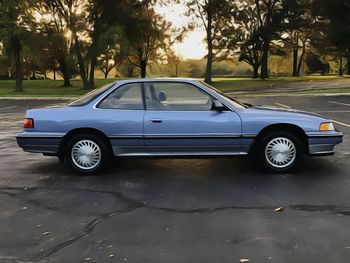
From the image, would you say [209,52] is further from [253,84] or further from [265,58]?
[265,58]

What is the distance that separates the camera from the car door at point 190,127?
21.8ft

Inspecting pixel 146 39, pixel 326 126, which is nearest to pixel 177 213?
pixel 326 126

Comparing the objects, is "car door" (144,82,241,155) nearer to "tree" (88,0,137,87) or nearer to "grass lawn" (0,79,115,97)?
"grass lawn" (0,79,115,97)

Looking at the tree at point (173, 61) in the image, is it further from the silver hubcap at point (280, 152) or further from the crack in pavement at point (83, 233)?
the crack in pavement at point (83, 233)

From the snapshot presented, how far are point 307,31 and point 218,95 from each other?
5277cm

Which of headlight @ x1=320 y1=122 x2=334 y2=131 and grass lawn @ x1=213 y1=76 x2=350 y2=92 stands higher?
grass lawn @ x1=213 y1=76 x2=350 y2=92

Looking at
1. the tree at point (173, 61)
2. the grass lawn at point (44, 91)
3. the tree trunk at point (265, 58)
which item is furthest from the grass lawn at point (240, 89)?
the tree at point (173, 61)

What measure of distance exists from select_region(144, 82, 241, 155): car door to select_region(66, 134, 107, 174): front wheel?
2.58 ft

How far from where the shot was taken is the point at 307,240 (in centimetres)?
413

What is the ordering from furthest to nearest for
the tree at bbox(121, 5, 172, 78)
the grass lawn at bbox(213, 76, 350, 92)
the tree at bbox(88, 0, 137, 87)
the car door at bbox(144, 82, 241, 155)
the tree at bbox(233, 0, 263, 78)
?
the tree at bbox(233, 0, 263, 78)
the tree at bbox(121, 5, 172, 78)
the tree at bbox(88, 0, 137, 87)
the grass lawn at bbox(213, 76, 350, 92)
the car door at bbox(144, 82, 241, 155)

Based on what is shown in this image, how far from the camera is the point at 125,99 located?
6.93 m

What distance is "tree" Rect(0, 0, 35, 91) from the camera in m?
35.6

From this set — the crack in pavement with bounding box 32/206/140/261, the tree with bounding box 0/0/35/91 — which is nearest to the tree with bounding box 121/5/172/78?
the tree with bounding box 0/0/35/91

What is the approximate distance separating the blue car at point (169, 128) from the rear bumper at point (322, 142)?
0.01 m
